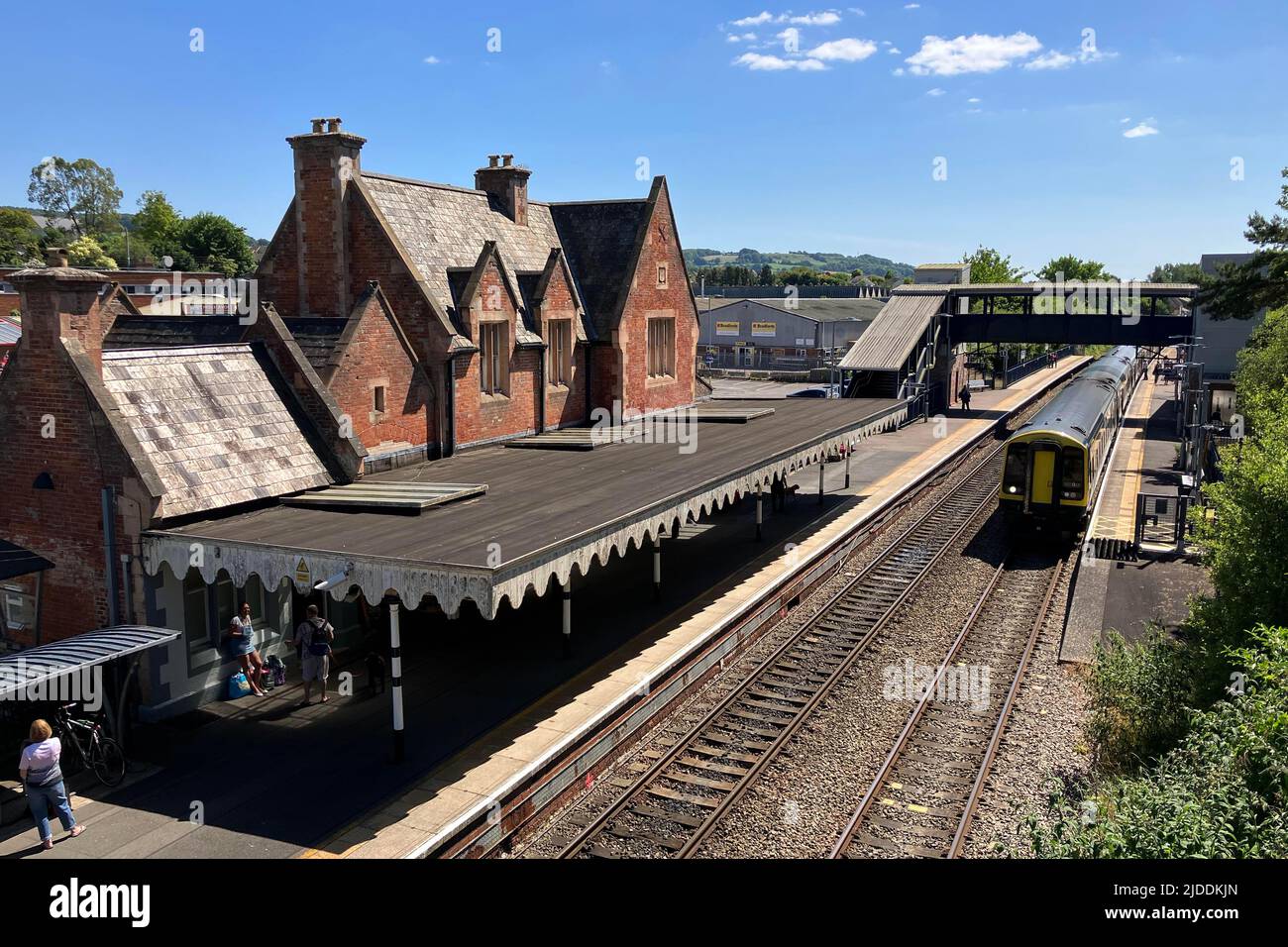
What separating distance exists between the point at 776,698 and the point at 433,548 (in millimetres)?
7140

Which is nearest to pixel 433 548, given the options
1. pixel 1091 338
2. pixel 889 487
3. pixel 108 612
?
pixel 108 612

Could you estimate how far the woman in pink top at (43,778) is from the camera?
11.4 metres

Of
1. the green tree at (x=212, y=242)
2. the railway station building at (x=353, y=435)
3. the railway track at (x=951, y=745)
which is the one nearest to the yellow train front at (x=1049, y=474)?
the railway track at (x=951, y=745)

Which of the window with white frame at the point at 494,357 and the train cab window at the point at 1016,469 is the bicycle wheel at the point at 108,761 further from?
the train cab window at the point at 1016,469

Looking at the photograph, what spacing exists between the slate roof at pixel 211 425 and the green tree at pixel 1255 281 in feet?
139

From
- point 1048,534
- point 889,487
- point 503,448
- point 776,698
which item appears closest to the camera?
point 776,698

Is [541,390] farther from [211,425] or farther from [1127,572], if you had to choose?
[1127,572]

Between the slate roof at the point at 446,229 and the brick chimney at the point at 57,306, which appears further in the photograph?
the slate roof at the point at 446,229

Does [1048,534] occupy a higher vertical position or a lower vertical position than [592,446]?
lower

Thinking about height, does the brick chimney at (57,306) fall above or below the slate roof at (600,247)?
below

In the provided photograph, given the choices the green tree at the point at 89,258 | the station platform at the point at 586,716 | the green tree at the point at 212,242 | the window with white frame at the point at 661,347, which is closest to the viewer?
the station platform at the point at 586,716

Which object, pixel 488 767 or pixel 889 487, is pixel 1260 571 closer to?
pixel 488 767

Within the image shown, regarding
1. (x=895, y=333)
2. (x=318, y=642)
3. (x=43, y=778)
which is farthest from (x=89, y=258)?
(x=43, y=778)
